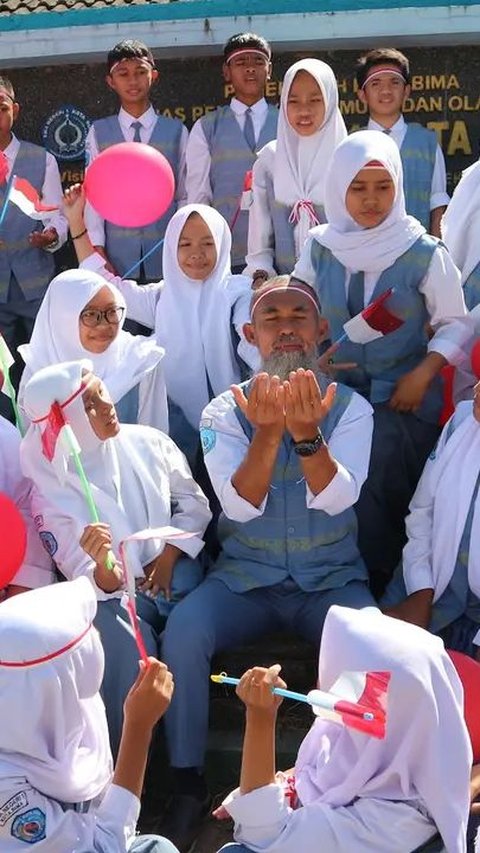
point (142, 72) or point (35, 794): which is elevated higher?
point (142, 72)

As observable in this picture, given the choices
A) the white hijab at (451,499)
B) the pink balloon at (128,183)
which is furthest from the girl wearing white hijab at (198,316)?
the white hijab at (451,499)

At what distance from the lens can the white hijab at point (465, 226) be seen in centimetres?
471

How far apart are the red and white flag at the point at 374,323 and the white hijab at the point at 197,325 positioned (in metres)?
0.61

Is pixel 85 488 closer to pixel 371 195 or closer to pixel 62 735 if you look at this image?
pixel 62 735

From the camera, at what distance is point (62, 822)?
2.51 metres

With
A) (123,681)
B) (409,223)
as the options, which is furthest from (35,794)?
(409,223)

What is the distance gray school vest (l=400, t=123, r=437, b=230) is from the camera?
18.7ft

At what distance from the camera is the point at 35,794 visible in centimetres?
248

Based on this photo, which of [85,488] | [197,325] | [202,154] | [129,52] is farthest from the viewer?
[202,154]

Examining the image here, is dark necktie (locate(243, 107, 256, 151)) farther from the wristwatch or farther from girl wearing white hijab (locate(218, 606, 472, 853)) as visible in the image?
girl wearing white hijab (locate(218, 606, 472, 853))

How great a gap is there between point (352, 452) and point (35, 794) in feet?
5.29

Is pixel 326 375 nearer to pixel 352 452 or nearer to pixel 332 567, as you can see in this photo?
pixel 352 452

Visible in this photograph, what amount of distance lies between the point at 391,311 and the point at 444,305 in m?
0.19

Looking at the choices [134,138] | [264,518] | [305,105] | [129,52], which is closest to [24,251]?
[134,138]
